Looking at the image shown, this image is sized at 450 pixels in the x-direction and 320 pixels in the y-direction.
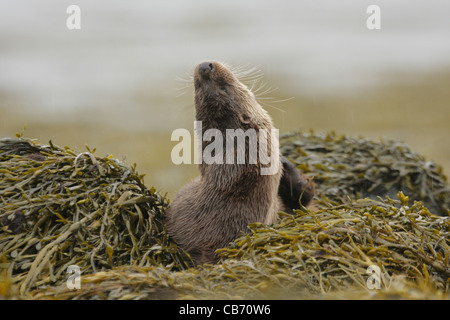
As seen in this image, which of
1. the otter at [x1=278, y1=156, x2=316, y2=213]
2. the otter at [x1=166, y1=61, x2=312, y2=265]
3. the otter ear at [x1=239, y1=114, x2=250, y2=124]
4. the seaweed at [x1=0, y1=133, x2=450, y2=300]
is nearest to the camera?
the seaweed at [x1=0, y1=133, x2=450, y2=300]

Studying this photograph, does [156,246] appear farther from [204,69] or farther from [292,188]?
[292,188]

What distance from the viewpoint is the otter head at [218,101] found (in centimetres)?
500

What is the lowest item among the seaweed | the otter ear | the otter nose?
the seaweed

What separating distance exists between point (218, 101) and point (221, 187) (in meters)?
0.81

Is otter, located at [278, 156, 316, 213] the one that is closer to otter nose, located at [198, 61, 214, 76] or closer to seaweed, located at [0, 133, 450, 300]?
seaweed, located at [0, 133, 450, 300]

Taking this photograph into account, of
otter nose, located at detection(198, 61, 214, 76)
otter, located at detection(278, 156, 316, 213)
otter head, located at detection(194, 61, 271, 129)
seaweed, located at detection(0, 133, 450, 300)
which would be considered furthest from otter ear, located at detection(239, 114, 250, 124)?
seaweed, located at detection(0, 133, 450, 300)

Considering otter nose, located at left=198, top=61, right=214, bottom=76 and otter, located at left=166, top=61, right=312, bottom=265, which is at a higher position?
otter nose, located at left=198, top=61, right=214, bottom=76

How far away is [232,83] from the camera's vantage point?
5176 mm

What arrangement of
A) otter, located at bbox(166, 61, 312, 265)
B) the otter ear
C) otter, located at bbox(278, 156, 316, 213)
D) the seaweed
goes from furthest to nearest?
1. otter, located at bbox(278, 156, 316, 213)
2. the otter ear
3. otter, located at bbox(166, 61, 312, 265)
4. the seaweed

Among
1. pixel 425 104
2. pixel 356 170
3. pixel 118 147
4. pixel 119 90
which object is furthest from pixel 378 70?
pixel 356 170

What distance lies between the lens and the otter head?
16.4 feet

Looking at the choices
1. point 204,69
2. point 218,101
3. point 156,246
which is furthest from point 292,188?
point 156,246

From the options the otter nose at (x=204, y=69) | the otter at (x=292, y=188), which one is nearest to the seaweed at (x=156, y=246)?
the otter at (x=292, y=188)
